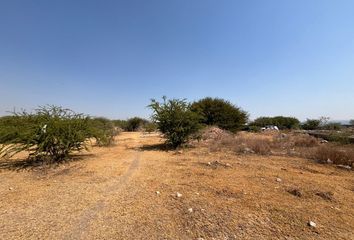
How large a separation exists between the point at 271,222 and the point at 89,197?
3597 millimetres

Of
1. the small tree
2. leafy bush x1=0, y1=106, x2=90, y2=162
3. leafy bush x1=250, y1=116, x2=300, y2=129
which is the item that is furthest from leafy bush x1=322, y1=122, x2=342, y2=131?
leafy bush x1=0, y1=106, x2=90, y2=162

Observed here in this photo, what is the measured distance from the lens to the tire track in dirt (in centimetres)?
414

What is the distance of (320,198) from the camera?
5.44 metres

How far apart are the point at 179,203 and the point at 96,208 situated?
1545 millimetres

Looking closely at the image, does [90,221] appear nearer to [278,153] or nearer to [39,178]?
[39,178]

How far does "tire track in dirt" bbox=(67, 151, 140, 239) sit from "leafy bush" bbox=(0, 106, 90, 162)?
10.3ft

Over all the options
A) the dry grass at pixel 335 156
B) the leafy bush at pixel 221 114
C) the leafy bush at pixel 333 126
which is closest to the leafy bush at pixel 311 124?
the leafy bush at pixel 333 126

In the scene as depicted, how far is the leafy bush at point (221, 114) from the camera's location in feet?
73.6

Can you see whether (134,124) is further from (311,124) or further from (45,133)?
(45,133)

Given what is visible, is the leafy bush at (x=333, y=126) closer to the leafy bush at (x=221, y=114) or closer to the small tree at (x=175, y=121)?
the leafy bush at (x=221, y=114)

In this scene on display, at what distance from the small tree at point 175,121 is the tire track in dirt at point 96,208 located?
6055mm

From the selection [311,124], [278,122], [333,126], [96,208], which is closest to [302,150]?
[96,208]

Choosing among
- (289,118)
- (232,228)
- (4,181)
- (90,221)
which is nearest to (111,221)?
(90,221)

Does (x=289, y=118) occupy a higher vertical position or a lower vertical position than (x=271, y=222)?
higher
